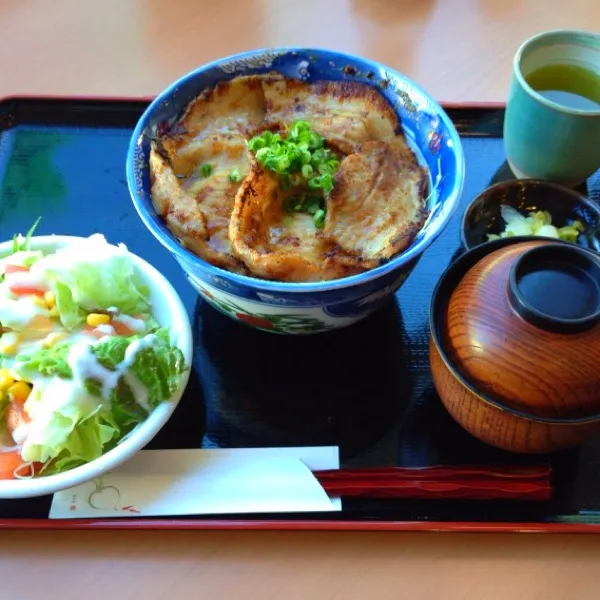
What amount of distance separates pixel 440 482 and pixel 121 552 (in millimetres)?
580

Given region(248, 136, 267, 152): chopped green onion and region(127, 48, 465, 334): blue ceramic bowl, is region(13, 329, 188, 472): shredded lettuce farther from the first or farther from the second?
region(248, 136, 267, 152): chopped green onion

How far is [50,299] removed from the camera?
4.22ft

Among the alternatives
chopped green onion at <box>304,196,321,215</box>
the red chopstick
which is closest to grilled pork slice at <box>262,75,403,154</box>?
chopped green onion at <box>304,196,321,215</box>

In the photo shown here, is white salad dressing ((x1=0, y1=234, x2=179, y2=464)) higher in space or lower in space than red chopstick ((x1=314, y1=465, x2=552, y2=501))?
higher

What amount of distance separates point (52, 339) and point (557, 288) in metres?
0.93

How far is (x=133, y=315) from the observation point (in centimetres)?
131

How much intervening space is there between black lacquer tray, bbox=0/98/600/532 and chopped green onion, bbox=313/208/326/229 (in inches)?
9.7

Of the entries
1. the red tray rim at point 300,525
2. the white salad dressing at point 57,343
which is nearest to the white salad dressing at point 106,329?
the white salad dressing at point 57,343

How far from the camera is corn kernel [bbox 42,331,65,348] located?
1.24 metres

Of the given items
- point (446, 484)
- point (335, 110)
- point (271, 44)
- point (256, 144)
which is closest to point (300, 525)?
point (446, 484)

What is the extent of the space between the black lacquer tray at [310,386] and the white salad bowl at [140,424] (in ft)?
0.27

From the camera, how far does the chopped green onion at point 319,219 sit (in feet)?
4.13

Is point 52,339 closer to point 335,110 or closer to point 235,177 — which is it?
point 235,177

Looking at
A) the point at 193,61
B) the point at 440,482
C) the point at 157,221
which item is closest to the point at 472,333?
the point at 440,482
